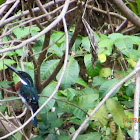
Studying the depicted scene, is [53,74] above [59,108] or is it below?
above

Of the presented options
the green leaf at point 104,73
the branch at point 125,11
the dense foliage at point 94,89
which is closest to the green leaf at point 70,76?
the dense foliage at point 94,89

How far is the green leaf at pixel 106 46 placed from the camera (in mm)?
1887

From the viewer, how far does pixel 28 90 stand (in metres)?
2.15

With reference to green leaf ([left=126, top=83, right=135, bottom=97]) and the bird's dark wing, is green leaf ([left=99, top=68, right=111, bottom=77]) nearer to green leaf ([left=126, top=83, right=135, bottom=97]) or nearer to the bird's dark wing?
green leaf ([left=126, top=83, right=135, bottom=97])

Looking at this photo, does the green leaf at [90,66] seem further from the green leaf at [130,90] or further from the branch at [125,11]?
the branch at [125,11]

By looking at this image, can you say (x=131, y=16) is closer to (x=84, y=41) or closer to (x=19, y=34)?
(x=84, y=41)

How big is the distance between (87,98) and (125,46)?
357mm

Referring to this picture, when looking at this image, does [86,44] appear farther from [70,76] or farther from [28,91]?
[28,91]

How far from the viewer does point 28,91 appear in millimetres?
2143

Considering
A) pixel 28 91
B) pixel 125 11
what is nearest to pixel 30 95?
pixel 28 91

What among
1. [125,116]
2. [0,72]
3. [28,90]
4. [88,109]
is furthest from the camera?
[0,72]

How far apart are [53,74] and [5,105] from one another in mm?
512

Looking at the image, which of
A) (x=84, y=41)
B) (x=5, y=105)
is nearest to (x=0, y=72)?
(x=5, y=105)

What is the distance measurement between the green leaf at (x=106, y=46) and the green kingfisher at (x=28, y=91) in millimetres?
437
